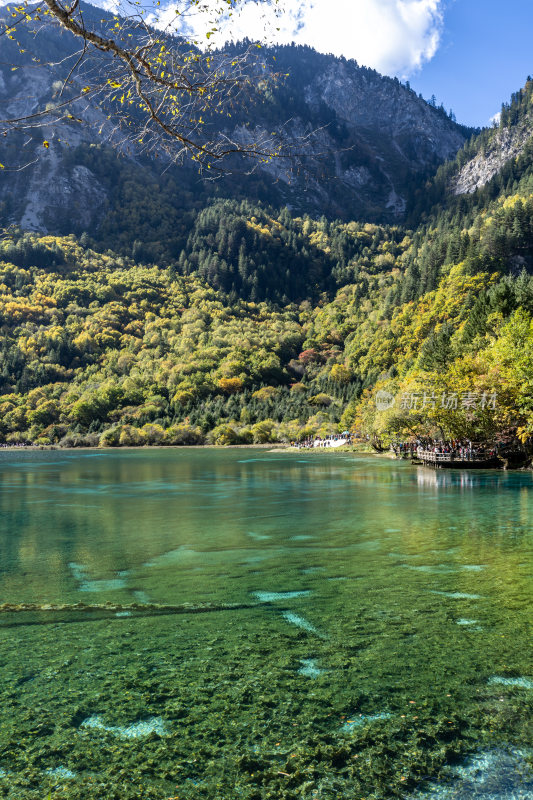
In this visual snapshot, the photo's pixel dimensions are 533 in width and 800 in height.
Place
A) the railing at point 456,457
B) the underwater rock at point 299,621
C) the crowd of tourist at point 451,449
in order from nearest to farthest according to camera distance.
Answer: the underwater rock at point 299,621 → the railing at point 456,457 → the crowd of tourist at point 451,449

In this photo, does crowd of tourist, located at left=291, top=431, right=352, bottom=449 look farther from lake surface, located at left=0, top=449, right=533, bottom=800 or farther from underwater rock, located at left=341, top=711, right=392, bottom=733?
underwater rock, located at left=341, top=711, right=392, bottom=733

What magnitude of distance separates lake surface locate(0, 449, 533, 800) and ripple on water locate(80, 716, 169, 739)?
0.03 metres

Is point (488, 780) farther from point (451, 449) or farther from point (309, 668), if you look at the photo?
point (451, 449)

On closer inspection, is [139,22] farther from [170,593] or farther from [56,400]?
[56,400]

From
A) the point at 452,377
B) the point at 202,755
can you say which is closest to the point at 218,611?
the point at 202,755

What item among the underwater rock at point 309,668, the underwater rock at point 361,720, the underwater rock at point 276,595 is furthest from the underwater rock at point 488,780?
the underwater rock at point 276,595

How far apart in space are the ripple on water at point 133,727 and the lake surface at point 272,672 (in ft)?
0.10

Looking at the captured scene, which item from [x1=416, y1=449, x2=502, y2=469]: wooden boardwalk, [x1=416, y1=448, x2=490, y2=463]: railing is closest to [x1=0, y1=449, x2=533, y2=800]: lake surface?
[x1=416, y1=449, x2=502, y2=469]: wooden boardwalk

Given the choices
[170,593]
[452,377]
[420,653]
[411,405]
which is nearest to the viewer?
[420,653]

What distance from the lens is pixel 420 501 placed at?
33.1 metres

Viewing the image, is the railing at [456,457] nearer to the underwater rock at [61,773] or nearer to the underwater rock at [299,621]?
the underwater rock at [299,621]

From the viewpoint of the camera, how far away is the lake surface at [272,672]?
559 cm

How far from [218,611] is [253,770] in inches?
229

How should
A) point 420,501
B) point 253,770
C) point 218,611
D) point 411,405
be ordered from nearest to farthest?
point 253,770
point 218,611
point 420,501
point 411,405
